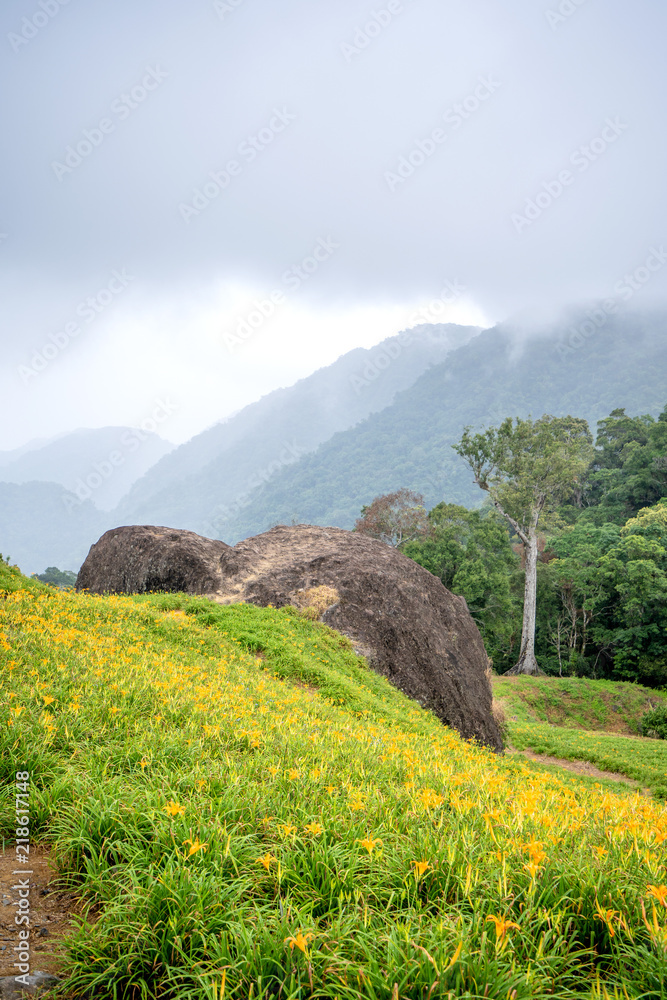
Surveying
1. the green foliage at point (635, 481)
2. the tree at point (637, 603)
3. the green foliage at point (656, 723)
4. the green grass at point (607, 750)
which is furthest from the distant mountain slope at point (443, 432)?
the green grass at point (607, 750)

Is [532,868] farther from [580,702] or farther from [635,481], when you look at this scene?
[635,481]

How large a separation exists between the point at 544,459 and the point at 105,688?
27.9m

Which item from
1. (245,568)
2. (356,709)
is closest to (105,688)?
(356,709)

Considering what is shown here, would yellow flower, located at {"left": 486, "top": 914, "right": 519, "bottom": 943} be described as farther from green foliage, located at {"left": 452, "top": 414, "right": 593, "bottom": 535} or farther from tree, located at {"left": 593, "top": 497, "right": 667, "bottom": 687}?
tree, located at {"left": 593, "top": 497, "right": 667, "bottom": 687}

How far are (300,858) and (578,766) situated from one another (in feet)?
49.7

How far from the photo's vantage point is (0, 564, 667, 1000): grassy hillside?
1.86 meters

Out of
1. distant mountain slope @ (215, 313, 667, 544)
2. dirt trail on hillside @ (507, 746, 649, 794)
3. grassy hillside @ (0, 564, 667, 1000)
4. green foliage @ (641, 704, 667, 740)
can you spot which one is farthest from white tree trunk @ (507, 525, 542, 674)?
distant mountain slope @ (215, 313, 667, 544)

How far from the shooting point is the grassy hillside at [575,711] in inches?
650

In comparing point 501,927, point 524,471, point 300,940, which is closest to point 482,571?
point 524,471

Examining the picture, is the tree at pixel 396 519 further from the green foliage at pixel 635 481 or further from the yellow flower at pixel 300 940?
the yellow flower at pixel 300 940

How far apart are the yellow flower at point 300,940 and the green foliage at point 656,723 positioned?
23.3 metres

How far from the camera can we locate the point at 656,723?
2034 cm

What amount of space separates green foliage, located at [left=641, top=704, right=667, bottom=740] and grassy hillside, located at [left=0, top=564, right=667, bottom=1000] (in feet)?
65.9

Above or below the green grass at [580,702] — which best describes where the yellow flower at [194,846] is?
above
